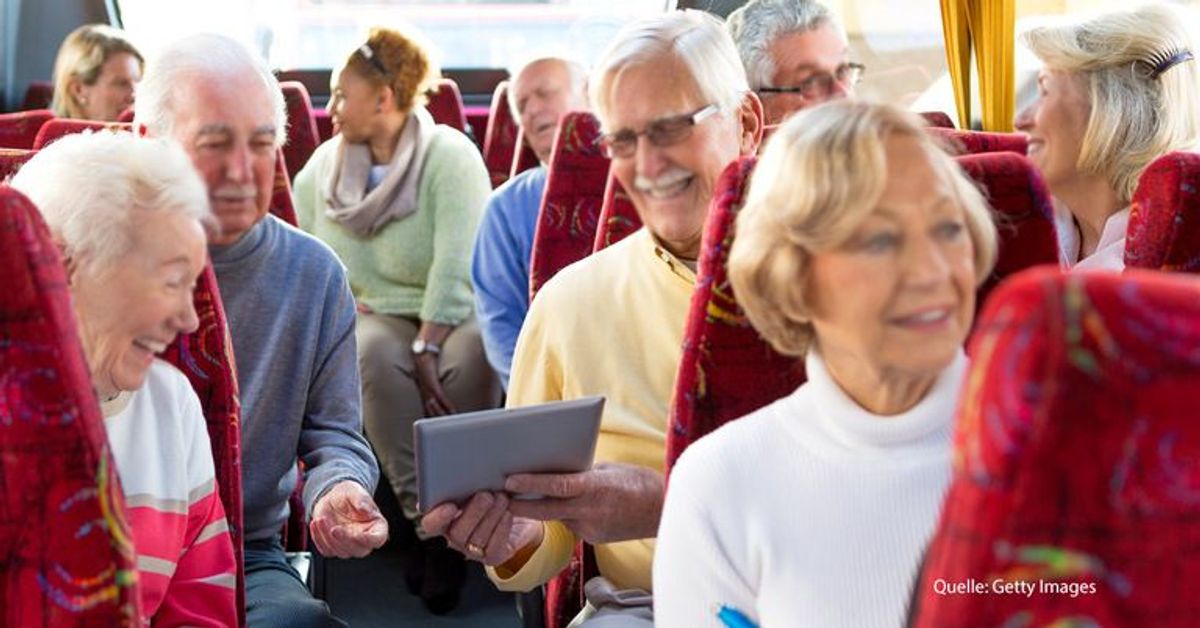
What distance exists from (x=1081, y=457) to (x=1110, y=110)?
1.74m

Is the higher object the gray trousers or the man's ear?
the man's ear

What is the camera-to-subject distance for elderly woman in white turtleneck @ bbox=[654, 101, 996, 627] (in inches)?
45.9

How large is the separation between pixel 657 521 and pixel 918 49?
337 cm

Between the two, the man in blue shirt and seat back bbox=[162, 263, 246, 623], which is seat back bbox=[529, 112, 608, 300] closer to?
the man in blue shirt

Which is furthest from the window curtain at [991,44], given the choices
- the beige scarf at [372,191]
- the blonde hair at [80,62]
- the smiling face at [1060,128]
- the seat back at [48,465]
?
the blonde hair at [80,62]

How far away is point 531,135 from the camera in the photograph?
397 cm

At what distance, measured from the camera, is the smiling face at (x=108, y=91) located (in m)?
4.52

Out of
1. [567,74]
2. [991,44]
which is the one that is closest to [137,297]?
[991,44]

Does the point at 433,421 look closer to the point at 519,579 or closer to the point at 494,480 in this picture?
the point at 494,480

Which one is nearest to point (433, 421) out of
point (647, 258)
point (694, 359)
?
point (694, 359)

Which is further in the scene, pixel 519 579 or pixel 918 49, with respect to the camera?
pixel 918 49

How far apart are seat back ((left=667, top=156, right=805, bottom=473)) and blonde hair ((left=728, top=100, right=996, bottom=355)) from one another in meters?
0.11

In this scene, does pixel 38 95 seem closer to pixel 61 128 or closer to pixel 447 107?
pixel 447 107

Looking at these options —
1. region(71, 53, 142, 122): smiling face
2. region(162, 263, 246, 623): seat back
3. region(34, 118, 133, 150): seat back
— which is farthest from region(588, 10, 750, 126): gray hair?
region(71, 53, 142, 122): smiling face
